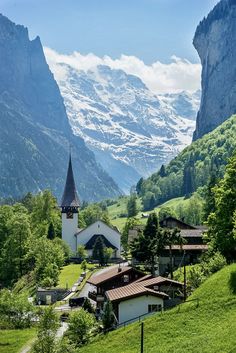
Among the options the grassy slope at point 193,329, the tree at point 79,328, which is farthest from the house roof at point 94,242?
the grassy slope at point 193,329

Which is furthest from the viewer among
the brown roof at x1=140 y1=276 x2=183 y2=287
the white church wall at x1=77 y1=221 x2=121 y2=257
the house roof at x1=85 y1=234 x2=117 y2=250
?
the white church wall at x1=77 y1=221 x2=121 y2=257

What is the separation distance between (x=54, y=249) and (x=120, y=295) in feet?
148

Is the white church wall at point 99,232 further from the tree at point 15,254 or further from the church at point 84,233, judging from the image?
the tree at point 15,254

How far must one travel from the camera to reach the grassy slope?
4156 centimetres

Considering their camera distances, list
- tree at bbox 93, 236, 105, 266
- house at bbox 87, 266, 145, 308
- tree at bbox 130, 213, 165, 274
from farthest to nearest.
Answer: tree at bbox 93, 236, 105, 266, tree at bbox 130, 213, 165, 274, house at bbox 87, 266, 145, 308

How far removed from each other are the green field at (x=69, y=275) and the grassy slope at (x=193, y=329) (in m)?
41.7

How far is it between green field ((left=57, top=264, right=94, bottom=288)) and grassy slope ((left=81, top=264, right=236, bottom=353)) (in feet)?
137

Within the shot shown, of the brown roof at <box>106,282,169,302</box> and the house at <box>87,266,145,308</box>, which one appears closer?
the brown roof at <box>106,282,169,302</box>

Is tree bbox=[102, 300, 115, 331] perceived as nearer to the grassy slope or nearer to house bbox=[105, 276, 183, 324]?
the grassy slope

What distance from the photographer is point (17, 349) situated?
59.1 meters

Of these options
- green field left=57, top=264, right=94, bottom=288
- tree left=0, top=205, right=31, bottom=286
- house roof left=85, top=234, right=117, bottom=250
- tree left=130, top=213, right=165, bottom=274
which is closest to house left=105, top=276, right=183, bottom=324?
tree left=130, top=213, right=165, bottom=274

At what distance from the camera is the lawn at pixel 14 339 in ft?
196

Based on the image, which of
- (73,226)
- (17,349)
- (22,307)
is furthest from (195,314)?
(73,226)

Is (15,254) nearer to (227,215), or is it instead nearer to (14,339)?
(14,339)
